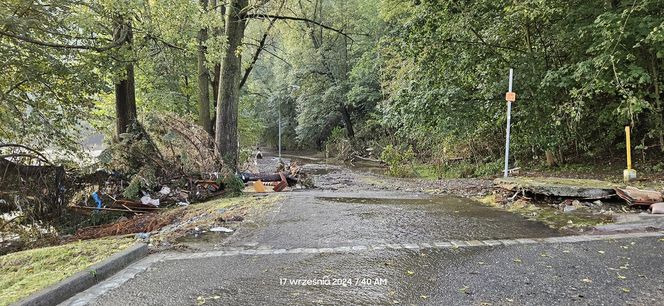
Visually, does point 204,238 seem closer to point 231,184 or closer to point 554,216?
point 231,184

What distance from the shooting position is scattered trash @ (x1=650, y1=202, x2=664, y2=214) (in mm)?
5404

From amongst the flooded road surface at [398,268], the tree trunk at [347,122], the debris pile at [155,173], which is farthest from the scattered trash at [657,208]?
the tree trunk at [347,122]

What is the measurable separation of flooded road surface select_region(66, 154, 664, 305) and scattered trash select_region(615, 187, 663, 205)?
5.18ft

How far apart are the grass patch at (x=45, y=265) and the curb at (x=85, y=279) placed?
11 centimetres

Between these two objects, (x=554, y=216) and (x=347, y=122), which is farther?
(x=347, y=122)

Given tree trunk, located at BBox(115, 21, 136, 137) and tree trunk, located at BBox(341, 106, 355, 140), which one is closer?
tree trunk, located at BBox(115, 21, 136, 137)

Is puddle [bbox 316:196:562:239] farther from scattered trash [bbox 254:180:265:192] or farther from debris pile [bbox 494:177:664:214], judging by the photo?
scattered trash [bbox 254:180:265:192]

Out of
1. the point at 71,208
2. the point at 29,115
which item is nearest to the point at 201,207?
the point at 71,208

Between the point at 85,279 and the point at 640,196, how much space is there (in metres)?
7.01

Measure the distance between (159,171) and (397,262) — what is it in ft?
22.7

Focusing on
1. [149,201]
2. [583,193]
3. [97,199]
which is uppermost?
[583,193]

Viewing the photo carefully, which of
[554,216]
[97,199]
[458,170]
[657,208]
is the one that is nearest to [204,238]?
[97,199]

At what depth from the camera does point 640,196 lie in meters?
5.84

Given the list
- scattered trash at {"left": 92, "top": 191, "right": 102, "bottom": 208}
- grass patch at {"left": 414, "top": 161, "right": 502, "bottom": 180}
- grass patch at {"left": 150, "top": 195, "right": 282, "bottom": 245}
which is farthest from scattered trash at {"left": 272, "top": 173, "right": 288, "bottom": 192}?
grass patch at {"left": 414, "top": 161, "right": 502, "bottom": 180}
